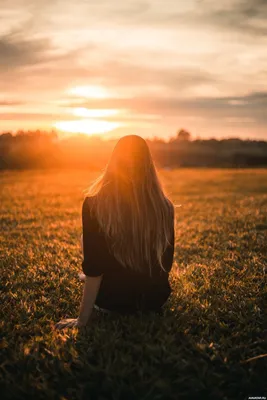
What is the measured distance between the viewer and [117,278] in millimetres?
3117

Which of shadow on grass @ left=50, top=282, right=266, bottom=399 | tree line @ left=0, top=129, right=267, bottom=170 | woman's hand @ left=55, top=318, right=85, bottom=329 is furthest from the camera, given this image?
tree line @ left=0, top=129, right=267, bottom=170

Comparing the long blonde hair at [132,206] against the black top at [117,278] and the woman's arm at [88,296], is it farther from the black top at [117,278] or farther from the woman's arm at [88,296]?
the woman's arm at [88,296]

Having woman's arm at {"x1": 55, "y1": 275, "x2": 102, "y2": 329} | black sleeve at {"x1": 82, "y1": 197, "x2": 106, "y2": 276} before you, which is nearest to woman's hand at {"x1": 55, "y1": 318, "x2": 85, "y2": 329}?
woman's arm at {"x1": 55, "y1": 275, "x2": 102, "y2": 329}

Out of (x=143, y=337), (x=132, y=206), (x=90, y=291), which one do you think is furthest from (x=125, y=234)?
(x=143, y=337)

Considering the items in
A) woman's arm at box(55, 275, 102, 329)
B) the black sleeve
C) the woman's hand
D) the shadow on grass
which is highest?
the black sleeve

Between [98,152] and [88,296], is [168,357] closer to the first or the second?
[88,296]

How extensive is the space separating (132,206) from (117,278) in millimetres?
710

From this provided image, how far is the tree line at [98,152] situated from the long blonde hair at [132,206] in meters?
28.7

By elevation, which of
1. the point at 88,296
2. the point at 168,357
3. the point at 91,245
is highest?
the point at 91,245

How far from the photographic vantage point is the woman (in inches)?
114

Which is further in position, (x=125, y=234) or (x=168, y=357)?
(x=125, y=234)

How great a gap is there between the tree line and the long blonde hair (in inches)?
1128

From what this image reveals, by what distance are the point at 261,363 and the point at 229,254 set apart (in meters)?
3.01

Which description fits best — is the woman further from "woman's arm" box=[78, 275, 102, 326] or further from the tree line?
the tree line
